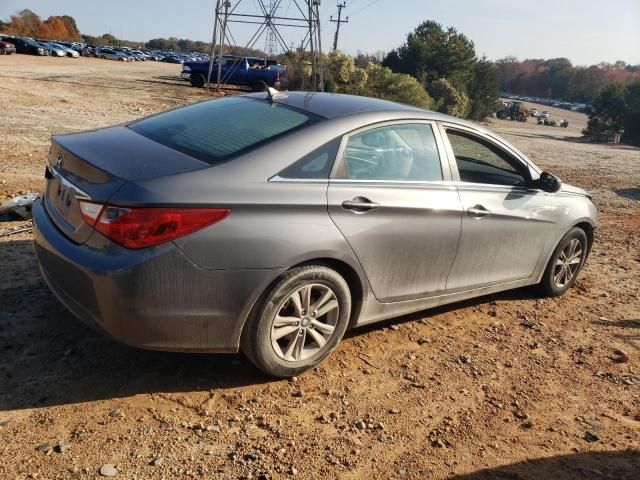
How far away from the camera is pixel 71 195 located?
3074mm

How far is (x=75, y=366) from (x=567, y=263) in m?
4.15

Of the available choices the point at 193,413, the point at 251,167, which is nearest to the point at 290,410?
the point at 193,413

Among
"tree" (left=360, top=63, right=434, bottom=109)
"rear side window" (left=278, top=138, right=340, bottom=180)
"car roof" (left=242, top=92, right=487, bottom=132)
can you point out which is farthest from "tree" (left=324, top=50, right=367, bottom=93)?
"rear side window" (left=278, top=138, right=340, bottom=180)

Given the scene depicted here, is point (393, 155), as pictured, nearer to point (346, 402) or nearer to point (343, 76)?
point (346, 402)

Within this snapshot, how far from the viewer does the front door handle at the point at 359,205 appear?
3.35 metres

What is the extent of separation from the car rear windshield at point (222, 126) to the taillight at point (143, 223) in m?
0.41

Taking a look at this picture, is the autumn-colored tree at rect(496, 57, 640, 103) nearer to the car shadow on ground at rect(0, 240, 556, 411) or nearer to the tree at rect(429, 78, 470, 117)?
the tree at rect(429, 78, 470, 117)

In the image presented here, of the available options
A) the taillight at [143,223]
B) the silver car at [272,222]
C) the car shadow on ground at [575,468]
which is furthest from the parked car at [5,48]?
the car shadow on ground at [575,468]

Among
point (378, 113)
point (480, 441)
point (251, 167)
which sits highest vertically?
point (378, 113)

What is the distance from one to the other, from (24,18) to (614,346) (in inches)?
4692

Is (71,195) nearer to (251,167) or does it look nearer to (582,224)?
(251,167)

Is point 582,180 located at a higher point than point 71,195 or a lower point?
lower

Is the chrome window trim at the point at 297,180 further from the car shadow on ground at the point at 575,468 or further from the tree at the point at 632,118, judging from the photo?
the tree at the point at 632,118

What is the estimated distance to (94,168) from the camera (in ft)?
9.84
